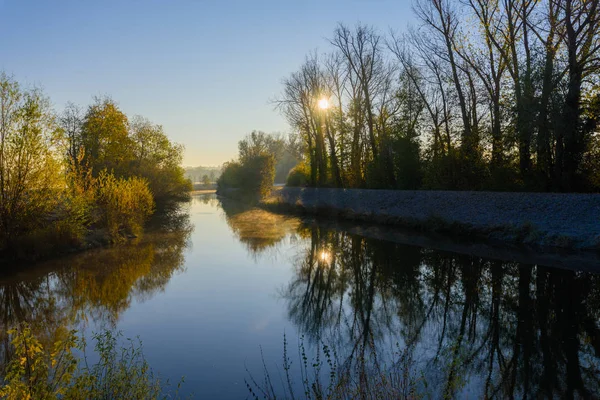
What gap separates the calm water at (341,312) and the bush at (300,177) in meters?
29.0

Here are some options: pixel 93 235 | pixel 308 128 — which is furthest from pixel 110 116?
pixel 93 235

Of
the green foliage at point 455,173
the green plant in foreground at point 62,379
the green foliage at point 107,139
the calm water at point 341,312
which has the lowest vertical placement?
the calm water at point 341,312

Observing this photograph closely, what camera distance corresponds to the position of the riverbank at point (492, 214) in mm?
14109

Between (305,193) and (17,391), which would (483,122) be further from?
(17,391)

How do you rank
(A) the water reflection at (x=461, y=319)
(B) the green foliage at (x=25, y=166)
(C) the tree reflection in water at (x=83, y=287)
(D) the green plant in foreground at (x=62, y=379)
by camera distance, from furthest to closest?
(B) the green foliage at (x=25, y=166)
(C) the tree reflection in water at (x=83, y=287)
(A) the water reflection at (x=461, y=319)
(D) the green plant in foreground at (x=62, y=379)

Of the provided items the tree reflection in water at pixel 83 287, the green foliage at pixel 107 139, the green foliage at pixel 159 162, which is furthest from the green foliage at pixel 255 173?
the tree reflection in water at pixel 83 287

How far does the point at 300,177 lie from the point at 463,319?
38.4 metres

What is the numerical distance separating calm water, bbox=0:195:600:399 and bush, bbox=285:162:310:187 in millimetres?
28983

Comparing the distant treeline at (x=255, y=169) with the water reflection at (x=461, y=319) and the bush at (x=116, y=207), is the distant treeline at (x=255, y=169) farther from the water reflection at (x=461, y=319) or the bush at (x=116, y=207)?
the water reflection at (x=461, y=319)

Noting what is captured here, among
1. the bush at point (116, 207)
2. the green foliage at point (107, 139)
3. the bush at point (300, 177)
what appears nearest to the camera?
the bush at point (116, 207)

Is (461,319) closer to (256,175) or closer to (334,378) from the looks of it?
(334,378)

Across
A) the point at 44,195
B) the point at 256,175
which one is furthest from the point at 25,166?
the point at 256,175

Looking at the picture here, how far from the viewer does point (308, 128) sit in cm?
3991

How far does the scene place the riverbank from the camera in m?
14.1
